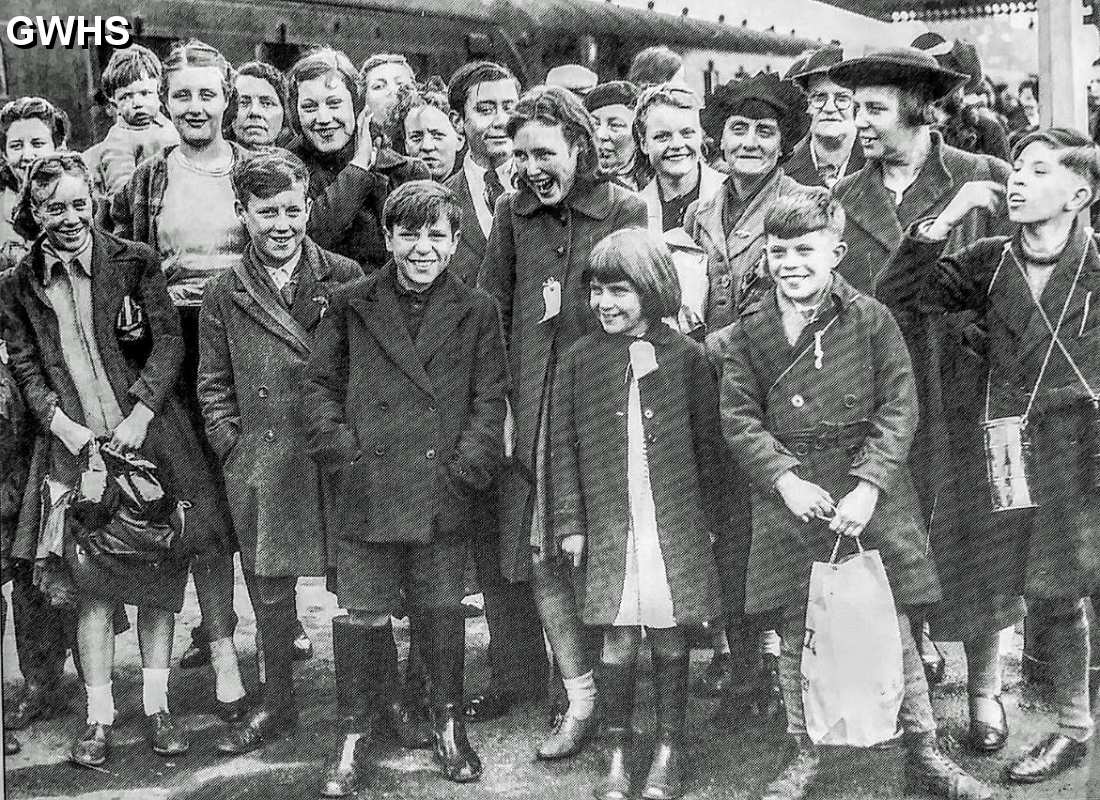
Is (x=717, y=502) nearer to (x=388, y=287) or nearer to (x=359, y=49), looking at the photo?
(x=388, y=287)

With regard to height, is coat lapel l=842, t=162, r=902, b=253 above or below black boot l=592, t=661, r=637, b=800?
above

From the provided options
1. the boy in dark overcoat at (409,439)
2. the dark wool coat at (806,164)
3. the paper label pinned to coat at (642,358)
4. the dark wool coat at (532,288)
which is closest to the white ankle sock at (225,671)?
the boy in dark overcoat at (409,439)

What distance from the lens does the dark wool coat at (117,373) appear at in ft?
13.2

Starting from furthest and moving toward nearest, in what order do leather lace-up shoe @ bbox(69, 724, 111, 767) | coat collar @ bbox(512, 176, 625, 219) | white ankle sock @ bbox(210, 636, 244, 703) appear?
white ankle sock @ bbox(210, 636, 244, 703) → leather lace-up shoe @ bbox(69, 724, 111, 767) → coat collar @ bbox(512, 176, 625, 219)

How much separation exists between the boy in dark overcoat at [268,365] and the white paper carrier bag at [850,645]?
1.36 m

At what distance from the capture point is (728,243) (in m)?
4.00

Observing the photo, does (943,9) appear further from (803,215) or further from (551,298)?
(551,298)

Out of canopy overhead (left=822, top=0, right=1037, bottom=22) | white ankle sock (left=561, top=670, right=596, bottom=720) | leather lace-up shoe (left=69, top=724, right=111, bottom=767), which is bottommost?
leather lace-up shoe (left=69, top=724, right=111, bottom=767)

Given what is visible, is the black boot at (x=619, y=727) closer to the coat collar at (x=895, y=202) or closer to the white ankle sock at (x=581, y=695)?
the white ankle sock at (x=581, y=695)

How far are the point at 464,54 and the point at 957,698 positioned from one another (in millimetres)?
2311

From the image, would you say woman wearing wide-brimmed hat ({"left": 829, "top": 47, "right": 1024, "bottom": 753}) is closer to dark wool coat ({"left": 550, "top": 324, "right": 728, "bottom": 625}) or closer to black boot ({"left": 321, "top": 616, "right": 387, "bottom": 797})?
dark wool coat ({"left": 550, "top": 324, "right": 728, "bottom": 625})

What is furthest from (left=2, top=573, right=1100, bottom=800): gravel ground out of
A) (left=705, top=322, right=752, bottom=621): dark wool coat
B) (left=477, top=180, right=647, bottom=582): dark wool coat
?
(left=477, top=180, right=647, bottom=582): dark wool coat

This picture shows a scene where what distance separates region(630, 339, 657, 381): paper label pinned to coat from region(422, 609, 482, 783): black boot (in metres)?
0.81

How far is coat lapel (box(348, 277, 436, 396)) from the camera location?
386cm
